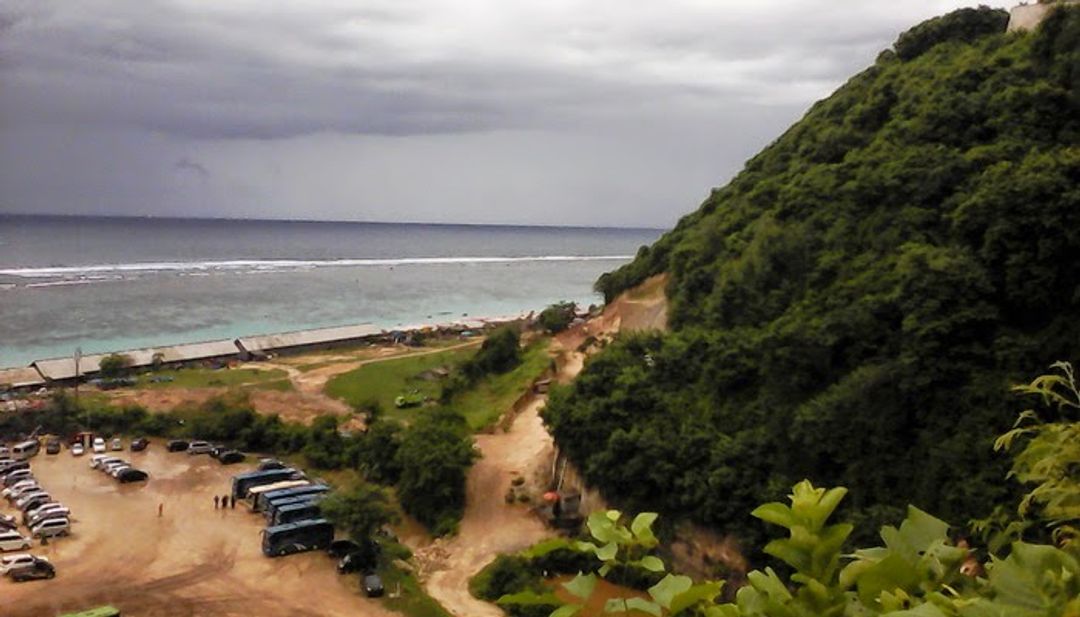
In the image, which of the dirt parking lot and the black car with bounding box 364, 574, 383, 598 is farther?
the black car with bounding box 364, 574, 383, 598

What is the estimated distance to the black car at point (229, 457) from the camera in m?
24.7

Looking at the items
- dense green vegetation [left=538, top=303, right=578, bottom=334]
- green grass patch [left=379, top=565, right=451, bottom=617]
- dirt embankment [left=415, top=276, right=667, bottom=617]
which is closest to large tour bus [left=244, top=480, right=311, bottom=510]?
dirt embankment [left=415, top=276, right=667, bottom=617]

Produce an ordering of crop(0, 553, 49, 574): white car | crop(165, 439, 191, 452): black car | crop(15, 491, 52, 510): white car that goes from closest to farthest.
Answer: crop(0, 553, 49, 574): white car
crop(15, 491, 52, 510): white car
crop(165, 439, 191, 452): black car

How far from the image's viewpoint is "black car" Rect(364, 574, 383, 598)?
54.6 feet

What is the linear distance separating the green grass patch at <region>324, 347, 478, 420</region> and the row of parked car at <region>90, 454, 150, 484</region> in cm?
720

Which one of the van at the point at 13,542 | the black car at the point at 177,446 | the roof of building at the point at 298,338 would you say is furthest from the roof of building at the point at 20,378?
the van at the point at 13,542

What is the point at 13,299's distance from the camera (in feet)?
175

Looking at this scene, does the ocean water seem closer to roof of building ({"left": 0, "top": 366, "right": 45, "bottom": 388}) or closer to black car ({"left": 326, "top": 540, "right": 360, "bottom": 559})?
roof of building ({"left": 0, "top": 366, "right": 45, "bottom": 388})

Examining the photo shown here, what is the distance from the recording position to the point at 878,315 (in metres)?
16.0

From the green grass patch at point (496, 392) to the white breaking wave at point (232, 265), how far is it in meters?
48.7

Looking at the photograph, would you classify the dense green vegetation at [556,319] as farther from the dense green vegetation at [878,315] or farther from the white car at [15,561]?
the white car at [15,561]

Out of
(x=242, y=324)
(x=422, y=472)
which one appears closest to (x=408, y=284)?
(x=242, y=324)

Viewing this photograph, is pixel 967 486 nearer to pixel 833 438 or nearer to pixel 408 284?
pixel 833 438

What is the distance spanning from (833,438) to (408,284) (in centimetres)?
5949
